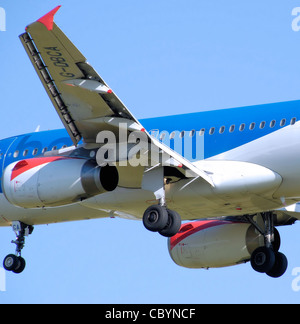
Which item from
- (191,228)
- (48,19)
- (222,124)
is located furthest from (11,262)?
(48,19)

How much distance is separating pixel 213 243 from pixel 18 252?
234 inches

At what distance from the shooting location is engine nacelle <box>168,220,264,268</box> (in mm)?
28672

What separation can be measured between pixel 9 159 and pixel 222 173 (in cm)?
710

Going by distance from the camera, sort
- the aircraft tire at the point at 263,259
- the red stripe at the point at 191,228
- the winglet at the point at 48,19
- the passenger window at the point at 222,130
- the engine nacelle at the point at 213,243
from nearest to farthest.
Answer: the winglet at the point at 48,19
the passenger window at the point at 222,130
the aircraft tire at the point at 263,259
the engine nacelle at the point at 213,243
the red stripe at the point at 191,228

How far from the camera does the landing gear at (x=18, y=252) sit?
1123 inches

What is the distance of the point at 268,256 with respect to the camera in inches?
1075

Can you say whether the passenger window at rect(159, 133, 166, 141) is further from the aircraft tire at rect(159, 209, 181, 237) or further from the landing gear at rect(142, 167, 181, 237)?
the aircraft tire at rect(159, 209, 181, 237)

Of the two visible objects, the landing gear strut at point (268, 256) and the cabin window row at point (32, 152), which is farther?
the landing gear strut at point (268, 256)

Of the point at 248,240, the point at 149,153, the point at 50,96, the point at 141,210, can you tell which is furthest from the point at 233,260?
the point at 50,96

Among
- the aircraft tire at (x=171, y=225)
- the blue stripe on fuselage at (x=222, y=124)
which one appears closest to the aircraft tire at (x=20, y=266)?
the blue stripe on fuselage at (x=222, y=124)

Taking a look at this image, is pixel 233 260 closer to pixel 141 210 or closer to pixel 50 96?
pixel 141 210

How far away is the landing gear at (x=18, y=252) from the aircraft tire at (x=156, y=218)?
6392mm

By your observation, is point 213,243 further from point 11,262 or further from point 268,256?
point 11,262

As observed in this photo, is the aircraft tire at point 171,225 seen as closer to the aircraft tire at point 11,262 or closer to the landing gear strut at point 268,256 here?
the landing gear strut at point 268,256
